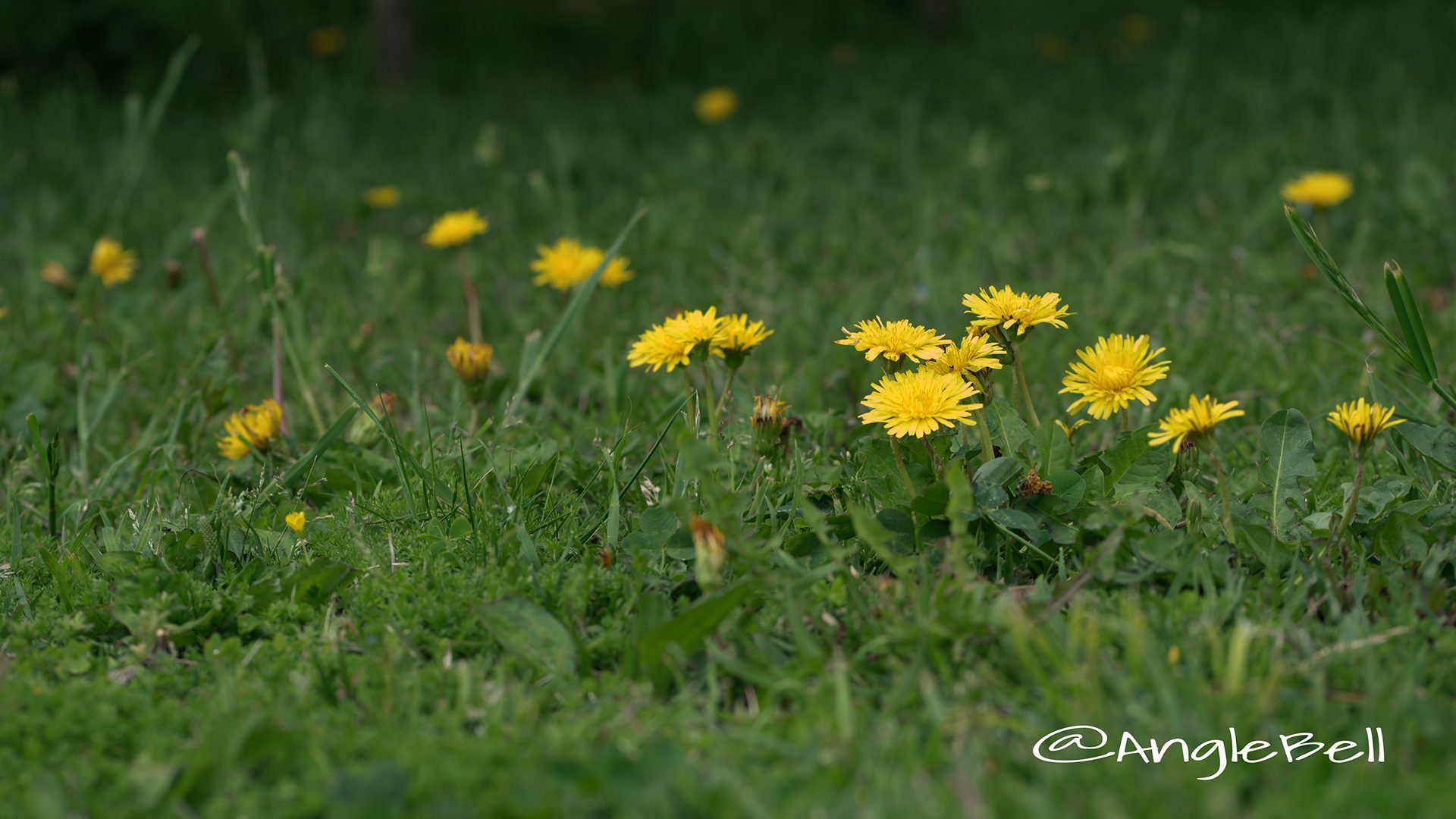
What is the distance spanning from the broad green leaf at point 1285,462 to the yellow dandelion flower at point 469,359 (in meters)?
1.30

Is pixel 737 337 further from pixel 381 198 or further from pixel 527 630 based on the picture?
pixel 381 198

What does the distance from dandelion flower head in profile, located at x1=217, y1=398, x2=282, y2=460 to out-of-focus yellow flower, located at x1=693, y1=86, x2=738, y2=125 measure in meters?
3.01

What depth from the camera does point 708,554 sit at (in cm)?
146

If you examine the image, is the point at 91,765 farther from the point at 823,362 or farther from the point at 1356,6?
the point at 1356,6

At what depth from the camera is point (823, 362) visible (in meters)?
2.59

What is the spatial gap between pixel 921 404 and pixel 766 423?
0.25 meters

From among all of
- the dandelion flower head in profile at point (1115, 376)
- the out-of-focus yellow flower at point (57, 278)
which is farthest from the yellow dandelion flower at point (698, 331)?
the out-of-focus yellow flower at point (57, 278)

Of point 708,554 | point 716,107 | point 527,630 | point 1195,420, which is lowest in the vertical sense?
point 527,630

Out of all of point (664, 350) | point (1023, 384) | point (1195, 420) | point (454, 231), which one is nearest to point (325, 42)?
point (454, 231)

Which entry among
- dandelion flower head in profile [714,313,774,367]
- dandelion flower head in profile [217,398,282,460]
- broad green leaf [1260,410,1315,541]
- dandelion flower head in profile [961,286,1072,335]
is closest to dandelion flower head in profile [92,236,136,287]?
dandelion flower head in profile [217,398,282,460]

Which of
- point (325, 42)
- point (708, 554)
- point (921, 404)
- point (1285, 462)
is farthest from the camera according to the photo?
point (325, 42)

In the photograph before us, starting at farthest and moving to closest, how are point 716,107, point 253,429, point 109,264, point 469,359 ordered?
point 716,107, point 109,264, point 469,359, point 253,429

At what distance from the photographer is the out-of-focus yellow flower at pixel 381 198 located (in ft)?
11.8

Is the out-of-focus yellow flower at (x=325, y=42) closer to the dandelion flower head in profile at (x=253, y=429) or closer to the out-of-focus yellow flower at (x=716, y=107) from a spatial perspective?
the out-of-focus yellow flower at (x=716, y=107)
